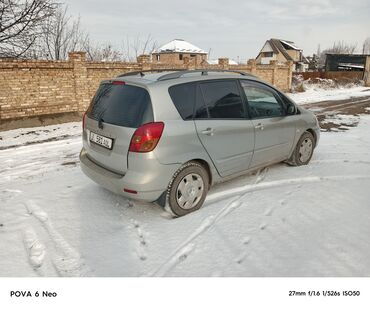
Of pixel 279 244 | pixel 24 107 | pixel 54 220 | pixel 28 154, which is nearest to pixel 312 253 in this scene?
pixel 279 244

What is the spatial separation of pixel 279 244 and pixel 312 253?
31 centimetres

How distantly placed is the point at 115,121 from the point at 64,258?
1.52 m

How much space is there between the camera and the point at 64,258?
8.80 ft

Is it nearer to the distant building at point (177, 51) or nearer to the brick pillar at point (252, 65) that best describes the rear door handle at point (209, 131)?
the brick pillar at point (252, 65)

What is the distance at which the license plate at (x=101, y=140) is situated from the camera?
3311 millimetres

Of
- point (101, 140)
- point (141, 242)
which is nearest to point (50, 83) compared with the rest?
point (101, 140)

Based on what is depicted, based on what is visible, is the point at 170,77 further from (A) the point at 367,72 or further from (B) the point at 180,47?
(B) the point at 180,47

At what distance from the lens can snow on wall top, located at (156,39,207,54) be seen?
54531mm

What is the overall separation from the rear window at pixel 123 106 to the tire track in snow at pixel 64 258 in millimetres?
1361

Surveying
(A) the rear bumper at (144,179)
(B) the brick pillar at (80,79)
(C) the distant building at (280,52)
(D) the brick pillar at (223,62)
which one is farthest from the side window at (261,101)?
(C) the distant building at (280,52)

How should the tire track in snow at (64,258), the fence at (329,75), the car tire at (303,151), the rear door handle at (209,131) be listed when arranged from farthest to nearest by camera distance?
the fence at (329,75) → the car tire at (303,151) → the rear door handle at (209,131) → the tire track in snow at (64,258)

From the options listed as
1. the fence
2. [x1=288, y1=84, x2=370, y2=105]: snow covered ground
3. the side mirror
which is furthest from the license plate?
the fence

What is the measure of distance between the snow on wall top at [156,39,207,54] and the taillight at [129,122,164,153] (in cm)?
5429
